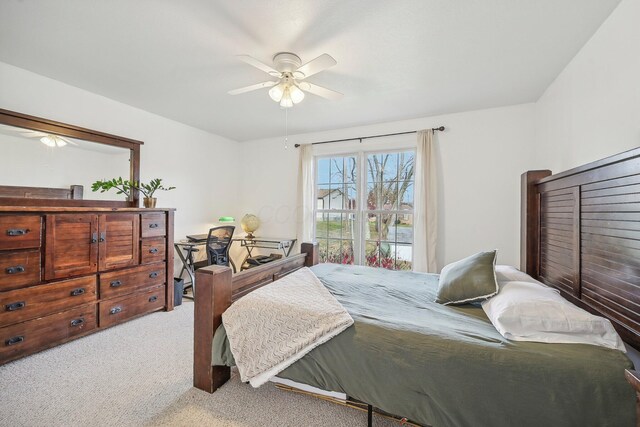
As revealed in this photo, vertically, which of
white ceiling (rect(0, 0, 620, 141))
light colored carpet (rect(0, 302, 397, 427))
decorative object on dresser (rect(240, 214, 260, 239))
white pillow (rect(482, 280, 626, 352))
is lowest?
light colored carpet (rect(0, 302, 397, 427))

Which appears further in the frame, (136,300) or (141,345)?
(136,300)

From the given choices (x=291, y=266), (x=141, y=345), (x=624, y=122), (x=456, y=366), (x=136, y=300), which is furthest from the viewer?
(x=136, y=300)

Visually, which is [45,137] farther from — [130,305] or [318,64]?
[318,64]

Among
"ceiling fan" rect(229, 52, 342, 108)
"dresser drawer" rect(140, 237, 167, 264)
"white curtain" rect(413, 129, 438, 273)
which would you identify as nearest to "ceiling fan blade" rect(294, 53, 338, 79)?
"ceiling fan" rect(229, 52, 342, 108)

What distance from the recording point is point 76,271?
7.75 feet

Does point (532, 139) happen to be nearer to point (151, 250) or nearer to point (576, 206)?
point (576, 206)

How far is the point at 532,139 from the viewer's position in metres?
3.05

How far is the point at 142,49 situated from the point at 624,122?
3356mm

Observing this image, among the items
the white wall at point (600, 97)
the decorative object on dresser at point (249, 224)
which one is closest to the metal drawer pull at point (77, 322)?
the decorative object on dresser at point (249, 224)

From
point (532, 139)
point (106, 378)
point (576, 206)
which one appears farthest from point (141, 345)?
point (532, 139)

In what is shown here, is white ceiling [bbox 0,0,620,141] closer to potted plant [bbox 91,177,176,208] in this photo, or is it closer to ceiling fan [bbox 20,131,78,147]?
ceiling fan [bbox 20,131,78,147]

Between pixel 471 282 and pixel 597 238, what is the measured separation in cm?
67

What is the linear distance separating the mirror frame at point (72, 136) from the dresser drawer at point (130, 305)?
1.05 meters

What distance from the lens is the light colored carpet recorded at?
1490 mm
